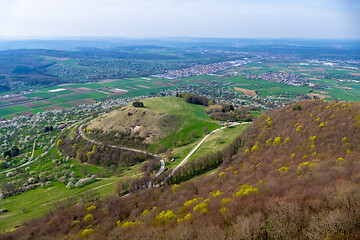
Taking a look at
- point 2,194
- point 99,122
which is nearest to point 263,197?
point 2,194

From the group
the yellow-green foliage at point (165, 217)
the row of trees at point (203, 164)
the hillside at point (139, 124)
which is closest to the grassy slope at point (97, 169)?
the hillside at point (139, 124)

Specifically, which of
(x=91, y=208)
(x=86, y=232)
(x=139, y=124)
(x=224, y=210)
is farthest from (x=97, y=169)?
(x=224, y=210)

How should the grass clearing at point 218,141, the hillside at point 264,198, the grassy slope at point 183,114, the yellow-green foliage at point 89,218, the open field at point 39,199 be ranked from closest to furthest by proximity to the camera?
1. the hillside at point 264,198
2. the yellow-green foliage at point 89,218
3. the open field at point 39,199
4. the grass clearing at point 218,141
5. the grassy slope at point 183,114

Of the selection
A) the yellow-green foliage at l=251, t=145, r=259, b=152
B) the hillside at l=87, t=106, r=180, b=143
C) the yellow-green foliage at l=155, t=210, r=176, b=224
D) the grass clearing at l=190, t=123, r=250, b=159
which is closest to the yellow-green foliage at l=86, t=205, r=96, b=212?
the yellow-green foliage at l=155, t=210, r=176, b=224

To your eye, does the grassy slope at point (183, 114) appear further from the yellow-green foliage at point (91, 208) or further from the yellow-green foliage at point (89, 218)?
the yellow-green foliage at point (89, 218)

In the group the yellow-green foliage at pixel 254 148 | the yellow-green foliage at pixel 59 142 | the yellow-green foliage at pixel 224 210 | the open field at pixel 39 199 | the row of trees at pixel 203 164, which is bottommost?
the open field at pixel 39 199

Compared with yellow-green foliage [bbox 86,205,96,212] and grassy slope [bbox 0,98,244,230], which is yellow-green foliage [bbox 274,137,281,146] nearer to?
grassy slope [bbox 0,98,244,230]

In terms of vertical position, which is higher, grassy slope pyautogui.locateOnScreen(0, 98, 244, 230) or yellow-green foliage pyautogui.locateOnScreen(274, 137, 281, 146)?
yellow-green foliage pyautogui.locateOnScreen(274, 137, 281, 146)

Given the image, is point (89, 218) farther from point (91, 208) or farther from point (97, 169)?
point (97, 169)

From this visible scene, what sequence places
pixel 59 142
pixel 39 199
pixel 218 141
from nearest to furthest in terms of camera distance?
pixel 39 199 → pixel 218 141 → pixel 59 142
